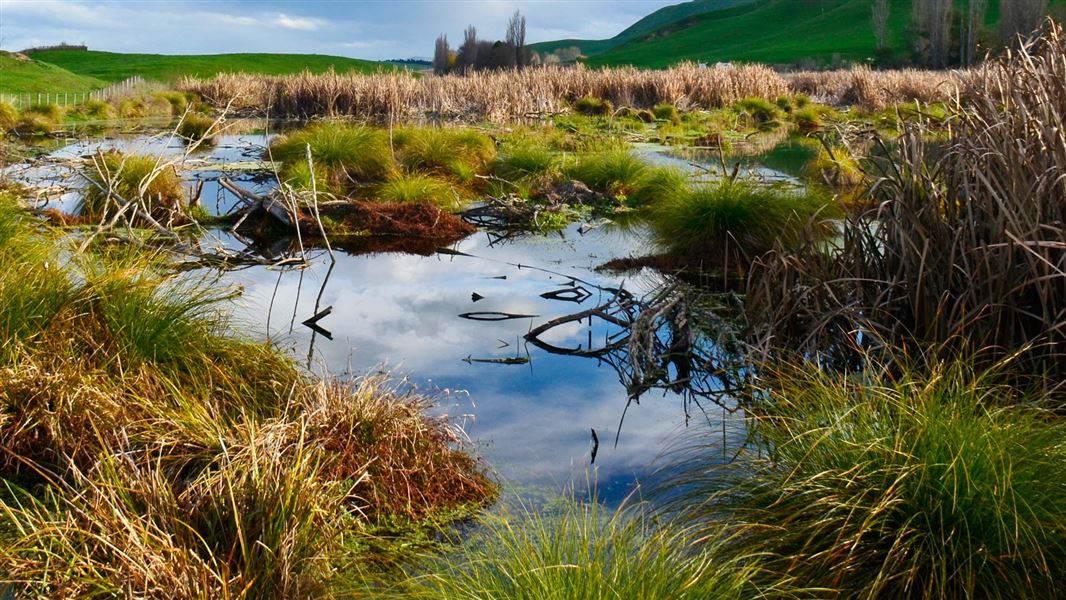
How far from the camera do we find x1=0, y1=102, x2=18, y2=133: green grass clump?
21891 millimetres

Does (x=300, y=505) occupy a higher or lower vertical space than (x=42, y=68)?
lower

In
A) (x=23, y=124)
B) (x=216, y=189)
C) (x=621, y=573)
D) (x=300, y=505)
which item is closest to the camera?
(x=621, y=573)

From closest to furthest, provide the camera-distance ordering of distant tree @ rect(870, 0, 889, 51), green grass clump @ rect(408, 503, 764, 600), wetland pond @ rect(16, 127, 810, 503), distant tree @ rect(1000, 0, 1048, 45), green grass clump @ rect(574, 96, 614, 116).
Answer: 1. green grass clump @ rect(408, 503, 764, 600)
2. wetland pond @ rect(16, 127, 810, 503)
3. green grass clump @ rect(574, 96, 614, 116)
4. distant tree @ rect(1000, 0, 1048, 45)
5. distant tree @ rect(870, 0, 889, 51)

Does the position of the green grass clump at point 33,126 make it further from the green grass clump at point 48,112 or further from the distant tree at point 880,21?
the distant tree at point 880,21

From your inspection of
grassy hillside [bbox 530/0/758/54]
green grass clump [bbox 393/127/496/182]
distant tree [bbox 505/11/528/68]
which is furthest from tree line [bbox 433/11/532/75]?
grassy hillside [bbox 530/0/758/54]

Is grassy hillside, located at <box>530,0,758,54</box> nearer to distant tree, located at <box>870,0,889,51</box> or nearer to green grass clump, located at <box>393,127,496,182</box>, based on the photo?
distant tree, located at <box>870,0,889,51</box>

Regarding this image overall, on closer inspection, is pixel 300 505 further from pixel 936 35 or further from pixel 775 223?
pixel 936 35

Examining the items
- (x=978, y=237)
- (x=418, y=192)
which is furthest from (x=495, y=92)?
(x=978, y=237)

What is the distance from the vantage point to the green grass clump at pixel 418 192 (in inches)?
436

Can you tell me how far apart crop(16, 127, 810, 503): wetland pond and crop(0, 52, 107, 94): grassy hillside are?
32.4m

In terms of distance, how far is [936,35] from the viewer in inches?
2080

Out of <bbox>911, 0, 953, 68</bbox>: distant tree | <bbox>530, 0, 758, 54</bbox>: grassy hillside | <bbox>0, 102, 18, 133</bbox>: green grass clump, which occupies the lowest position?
<bbox>0, 102, 18, 133</bbox>: green grass clump

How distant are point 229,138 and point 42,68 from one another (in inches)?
1034

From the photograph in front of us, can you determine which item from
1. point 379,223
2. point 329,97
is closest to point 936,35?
point 329,97
